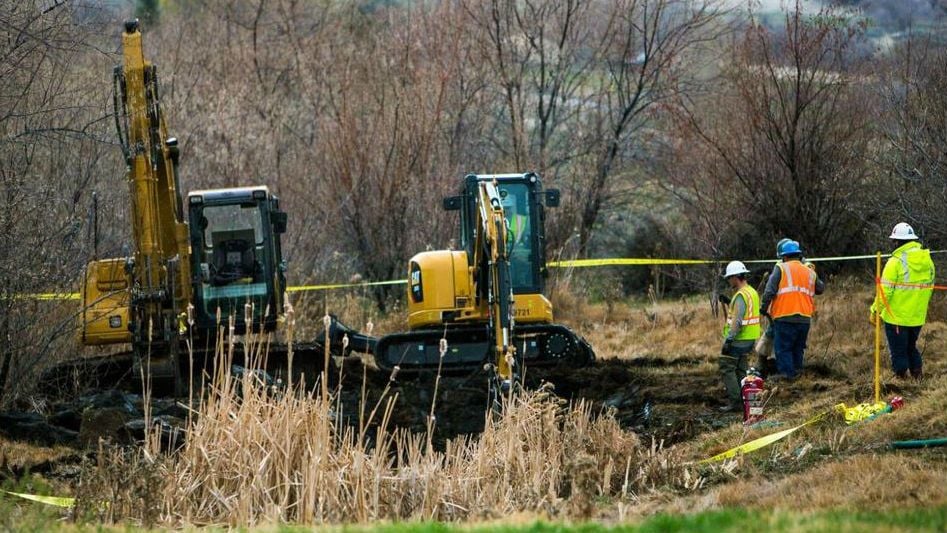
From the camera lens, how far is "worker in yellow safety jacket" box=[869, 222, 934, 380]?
15.3 meters

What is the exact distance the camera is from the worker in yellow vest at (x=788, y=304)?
1652cm

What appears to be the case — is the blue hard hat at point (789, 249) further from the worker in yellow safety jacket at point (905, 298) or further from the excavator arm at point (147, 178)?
the excavator arm at point (147, 178)

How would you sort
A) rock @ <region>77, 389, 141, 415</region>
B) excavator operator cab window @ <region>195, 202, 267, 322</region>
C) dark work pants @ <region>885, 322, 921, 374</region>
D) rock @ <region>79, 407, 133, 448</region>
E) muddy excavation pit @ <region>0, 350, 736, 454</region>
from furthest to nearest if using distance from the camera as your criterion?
excavator operator cab window @ <region>195, 202, 267, 322</region>, rock @ <region>77, 389, 141, 415</region>, dark work pants @ <region>885, 322, 921, 374</region>, muddy excavation pit @ <region>0, 350, 736, 454</region>, rock @ <region>79, 407, 133, 448</region>

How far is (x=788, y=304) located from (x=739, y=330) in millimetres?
1448

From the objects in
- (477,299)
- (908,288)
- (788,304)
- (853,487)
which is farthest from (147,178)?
(853,487)

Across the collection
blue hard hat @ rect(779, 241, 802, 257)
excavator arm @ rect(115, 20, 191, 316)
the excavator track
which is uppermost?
excavator arm @ rect(115, 20, 191, 316)

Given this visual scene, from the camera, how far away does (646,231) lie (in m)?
31.5

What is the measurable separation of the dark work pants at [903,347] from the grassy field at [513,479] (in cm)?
229

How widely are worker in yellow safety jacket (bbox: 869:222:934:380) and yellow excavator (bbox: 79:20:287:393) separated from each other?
23.8 feet

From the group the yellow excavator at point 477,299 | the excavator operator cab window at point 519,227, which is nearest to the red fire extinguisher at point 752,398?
the yellow excavator at point 477,299

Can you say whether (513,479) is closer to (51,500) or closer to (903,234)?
(51,500)

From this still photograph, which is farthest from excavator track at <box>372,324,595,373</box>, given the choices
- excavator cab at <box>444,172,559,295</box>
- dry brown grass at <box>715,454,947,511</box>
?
dry brown grass at <box>715,454,947,511</box>

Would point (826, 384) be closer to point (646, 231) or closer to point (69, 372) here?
point (69, 372)

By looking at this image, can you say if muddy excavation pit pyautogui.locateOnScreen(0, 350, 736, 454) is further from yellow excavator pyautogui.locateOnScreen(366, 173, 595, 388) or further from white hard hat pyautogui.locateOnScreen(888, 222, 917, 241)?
white hard hat pyautogui.locateOnScreen(888, 222, 917, 241)
